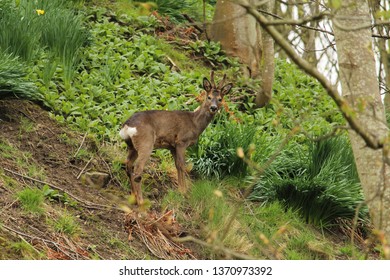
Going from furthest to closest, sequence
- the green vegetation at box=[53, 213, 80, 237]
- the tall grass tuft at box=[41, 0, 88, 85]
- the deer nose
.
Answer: the tall grass tuft at box=[41, 0, 88, 85] → the deer nose → the green vegetation at box=[53, 213, 80, 237]

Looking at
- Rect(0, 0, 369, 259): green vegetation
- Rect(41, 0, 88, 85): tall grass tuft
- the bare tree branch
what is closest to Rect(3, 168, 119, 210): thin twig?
Rect(0, 0, 369, 259): green vegetation

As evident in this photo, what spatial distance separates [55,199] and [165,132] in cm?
169

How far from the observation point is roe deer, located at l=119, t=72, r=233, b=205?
9062 millimetres

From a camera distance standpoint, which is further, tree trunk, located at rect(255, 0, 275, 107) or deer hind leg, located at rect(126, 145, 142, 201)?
tree trunk, located at rect(255, 0, 275, 107)

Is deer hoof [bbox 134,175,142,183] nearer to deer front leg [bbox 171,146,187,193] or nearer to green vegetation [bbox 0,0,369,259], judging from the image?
green vegetation [bbox 0,0,369,259]

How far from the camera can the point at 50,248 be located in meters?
7.64

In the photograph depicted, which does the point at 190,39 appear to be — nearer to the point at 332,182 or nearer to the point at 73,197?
the point at 332,182

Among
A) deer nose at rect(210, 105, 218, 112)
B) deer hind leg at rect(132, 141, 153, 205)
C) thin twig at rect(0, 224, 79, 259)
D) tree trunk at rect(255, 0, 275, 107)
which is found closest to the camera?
thin twig at rect(0, 224, 79, 259)

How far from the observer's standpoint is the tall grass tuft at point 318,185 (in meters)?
10.0

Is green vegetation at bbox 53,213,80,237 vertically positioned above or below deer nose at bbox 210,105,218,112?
below

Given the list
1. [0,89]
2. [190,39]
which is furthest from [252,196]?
[190,39]

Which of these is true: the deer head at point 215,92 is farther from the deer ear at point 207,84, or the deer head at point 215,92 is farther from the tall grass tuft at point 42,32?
the tall grass tuft at point 42,32

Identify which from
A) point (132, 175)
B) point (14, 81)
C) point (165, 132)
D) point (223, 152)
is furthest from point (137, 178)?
point (14, 81)

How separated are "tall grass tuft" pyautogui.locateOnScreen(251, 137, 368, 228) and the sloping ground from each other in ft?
6.53
